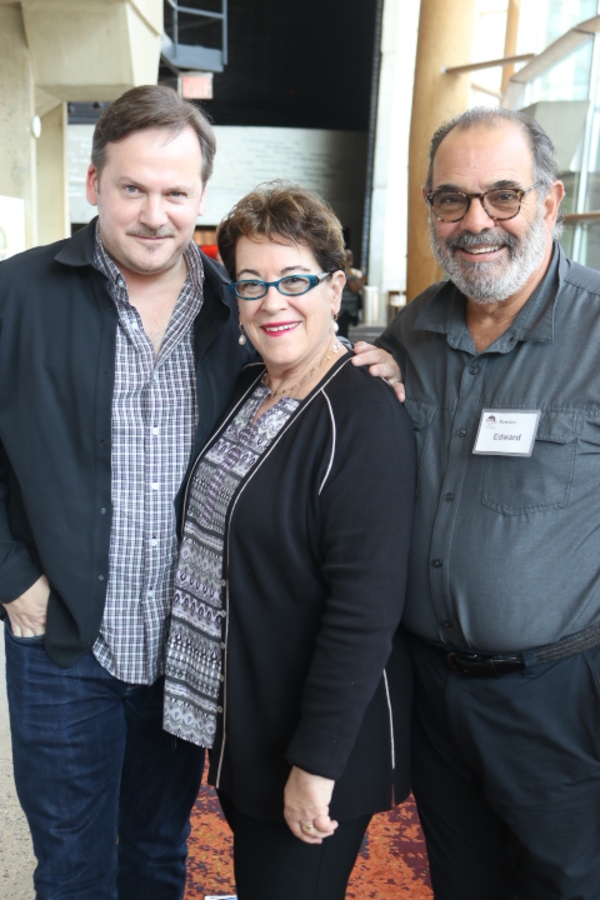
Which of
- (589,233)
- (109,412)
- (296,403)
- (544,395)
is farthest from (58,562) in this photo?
(589,233)

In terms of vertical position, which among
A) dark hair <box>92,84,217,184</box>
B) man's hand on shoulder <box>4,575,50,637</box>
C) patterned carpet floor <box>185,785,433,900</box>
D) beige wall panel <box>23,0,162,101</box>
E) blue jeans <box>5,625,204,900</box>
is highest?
beige wall panel <box>23,0,162,101</box>

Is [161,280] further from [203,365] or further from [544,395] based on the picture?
[544,395]

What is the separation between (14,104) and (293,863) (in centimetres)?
721

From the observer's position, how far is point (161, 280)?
1909 mm

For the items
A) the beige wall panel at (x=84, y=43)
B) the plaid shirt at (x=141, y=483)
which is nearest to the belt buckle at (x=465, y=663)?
the plaid shirt at (x=141, y=483)

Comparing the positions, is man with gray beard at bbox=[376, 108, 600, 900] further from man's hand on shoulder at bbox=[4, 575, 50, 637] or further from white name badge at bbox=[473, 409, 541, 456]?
man's hand on shoulder at bbox=[4, 575, 50, 637]

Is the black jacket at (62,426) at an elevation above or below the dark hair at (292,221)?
below

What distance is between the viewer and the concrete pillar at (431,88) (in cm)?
857

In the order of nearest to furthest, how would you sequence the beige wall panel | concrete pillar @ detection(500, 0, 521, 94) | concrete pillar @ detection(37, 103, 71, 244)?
the beige wall panel < concrete pillar @ detection(37, 103, 71, 244) < concrete pillar @ detection(500, 0, 521, 94)

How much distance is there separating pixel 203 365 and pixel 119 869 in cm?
131

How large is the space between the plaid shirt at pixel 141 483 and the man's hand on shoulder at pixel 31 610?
5.3 inches

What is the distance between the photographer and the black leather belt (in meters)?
1.63

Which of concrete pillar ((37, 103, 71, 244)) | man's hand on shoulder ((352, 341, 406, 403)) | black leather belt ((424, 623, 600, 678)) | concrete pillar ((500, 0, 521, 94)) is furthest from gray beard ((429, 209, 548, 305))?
concrete pillar ((500, 0, 521, 94))

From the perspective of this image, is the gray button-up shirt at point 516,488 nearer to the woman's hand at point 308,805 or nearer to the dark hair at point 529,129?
the dark hair at point 529,129
